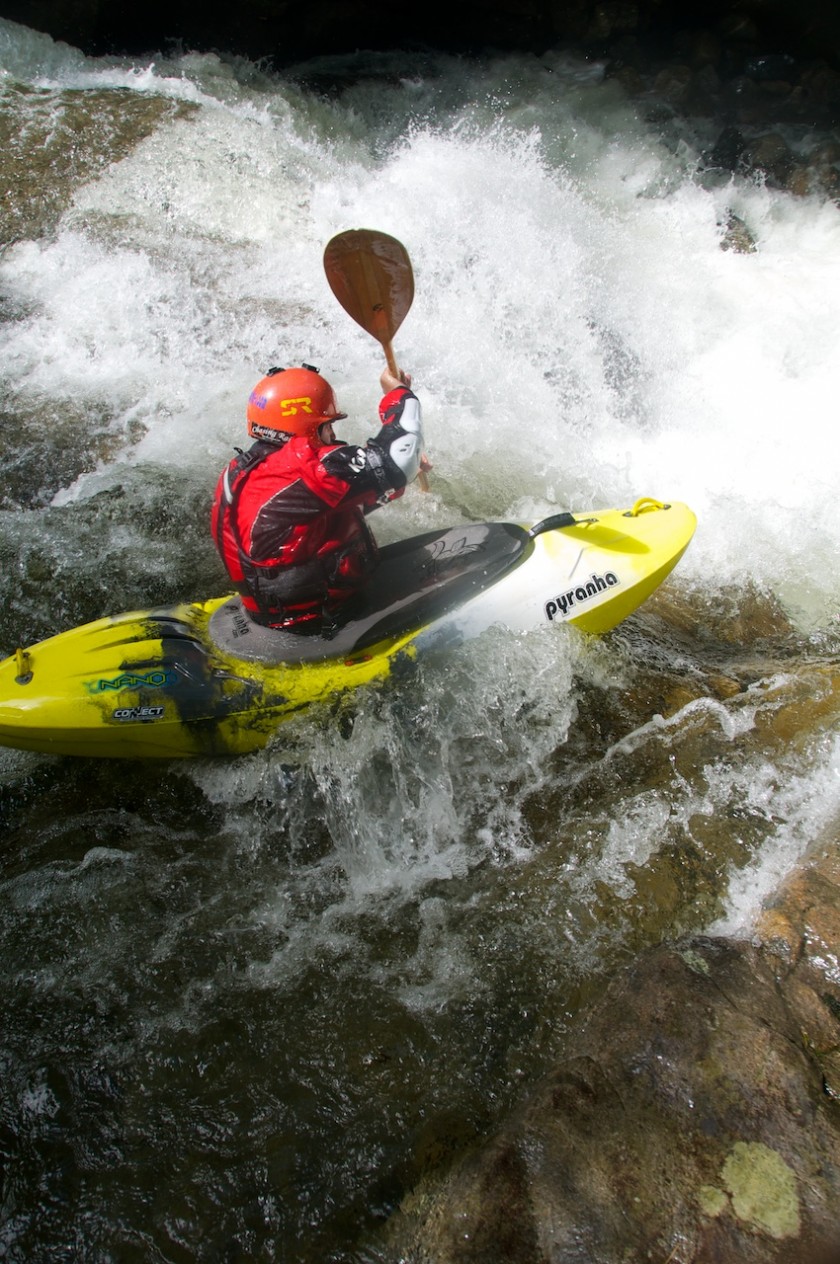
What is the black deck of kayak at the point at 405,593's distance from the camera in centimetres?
336

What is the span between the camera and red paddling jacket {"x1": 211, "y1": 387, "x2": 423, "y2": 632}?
3.03m

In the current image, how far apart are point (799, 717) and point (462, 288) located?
4621mm

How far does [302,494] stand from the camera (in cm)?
303

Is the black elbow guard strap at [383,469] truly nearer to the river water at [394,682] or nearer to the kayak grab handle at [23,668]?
the river water at [394,682]

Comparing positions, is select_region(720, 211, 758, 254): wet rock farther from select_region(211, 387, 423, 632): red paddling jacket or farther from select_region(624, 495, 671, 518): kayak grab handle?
select_region(211, 387, 423, 632): red paddling jacket

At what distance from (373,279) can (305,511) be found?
1.68 meters

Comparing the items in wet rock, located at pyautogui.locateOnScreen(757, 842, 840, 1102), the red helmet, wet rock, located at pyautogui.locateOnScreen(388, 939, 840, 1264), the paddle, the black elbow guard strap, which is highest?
the paddle

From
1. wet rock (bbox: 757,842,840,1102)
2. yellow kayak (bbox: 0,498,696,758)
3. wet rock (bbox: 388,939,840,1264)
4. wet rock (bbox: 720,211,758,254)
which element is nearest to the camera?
wet rock (bbox: 388,939,840,1264)

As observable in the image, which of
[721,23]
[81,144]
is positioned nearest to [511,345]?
[81,144]

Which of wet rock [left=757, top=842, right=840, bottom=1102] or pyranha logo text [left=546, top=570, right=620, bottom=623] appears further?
pyranha logo text [left=546, top=570, right=620, bottom=623]

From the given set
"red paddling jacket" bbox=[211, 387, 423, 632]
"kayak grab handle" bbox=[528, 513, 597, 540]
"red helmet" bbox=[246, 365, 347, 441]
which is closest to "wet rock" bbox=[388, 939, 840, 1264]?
"red paddling jacket" bbox=[211, 387, 423, 632]

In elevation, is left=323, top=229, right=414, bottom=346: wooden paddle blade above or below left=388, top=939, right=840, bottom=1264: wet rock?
above

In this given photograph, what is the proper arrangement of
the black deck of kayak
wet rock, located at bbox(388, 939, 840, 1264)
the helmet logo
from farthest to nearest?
the black deck of kayak, the helmet logo, wet rock, located at bbox(388, 939, 840, 1264)

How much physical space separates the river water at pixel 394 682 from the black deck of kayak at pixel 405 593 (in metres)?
0.25
